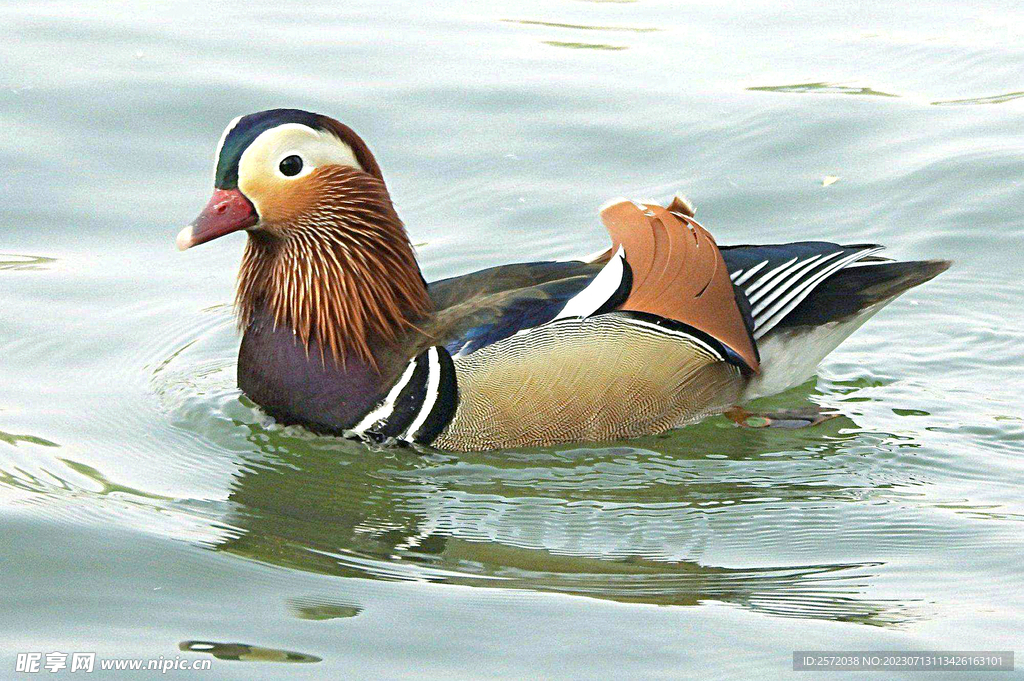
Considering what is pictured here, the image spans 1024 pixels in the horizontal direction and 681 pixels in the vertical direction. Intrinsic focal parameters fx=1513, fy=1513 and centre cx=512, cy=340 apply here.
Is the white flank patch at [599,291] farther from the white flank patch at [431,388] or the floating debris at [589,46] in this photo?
the floating debris at [589,46]

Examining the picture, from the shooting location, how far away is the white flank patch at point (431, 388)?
241 inches

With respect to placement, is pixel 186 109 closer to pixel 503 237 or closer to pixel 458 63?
pixel 458 63

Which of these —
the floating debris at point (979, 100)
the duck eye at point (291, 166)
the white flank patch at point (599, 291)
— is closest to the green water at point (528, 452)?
the floating debris at point (979, 100)

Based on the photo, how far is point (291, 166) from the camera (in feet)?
20.2

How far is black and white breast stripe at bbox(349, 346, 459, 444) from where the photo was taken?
20.0 ft

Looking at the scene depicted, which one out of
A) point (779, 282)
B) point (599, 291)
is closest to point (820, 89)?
point (779, 282)

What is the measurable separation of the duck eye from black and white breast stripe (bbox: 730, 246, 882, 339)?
6.22 ft

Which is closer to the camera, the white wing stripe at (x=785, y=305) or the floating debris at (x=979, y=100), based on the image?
the white wing stripe at (x=785, y=305)

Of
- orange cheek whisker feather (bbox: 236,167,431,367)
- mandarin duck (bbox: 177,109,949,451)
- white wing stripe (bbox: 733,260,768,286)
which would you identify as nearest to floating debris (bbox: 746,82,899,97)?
mandarin duck (bbox: 177,109,949,451)

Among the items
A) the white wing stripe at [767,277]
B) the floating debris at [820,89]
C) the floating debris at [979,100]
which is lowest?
the white wing stripe at [767,277]

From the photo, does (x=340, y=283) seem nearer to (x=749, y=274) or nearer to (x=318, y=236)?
(x=318, y=236)

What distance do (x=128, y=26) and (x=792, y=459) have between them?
710 centimetres

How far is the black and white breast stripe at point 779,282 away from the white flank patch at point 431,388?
136cm

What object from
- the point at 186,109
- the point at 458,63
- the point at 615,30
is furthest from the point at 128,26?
the point at 615,30
